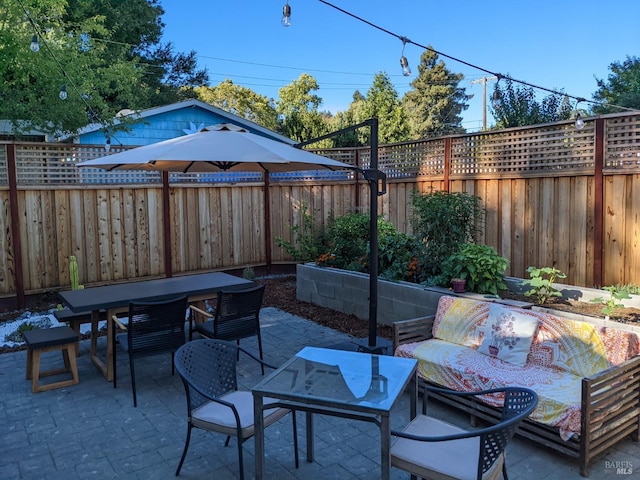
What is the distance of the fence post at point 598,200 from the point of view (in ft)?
19.2

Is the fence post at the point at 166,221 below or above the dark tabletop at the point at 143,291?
above

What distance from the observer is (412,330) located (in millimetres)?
4359

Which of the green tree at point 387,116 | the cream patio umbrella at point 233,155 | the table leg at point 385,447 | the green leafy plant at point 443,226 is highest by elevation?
the green tree at point 387,116

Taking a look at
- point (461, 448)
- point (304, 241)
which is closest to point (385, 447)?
point (461, 448)

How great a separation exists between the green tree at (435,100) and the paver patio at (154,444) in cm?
2967

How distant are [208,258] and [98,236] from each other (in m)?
1.88

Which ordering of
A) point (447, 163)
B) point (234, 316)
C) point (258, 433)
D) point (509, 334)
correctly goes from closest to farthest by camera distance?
point (258, 433), point (509, 334), point (234, 316), point (447, 163)

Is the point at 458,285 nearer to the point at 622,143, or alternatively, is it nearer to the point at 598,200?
the point at 598,200

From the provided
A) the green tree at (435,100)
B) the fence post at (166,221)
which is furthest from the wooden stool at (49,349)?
the green tree at (435,100)

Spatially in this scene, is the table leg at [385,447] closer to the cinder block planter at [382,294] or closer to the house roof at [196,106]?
the cinder block planter at [382,294]

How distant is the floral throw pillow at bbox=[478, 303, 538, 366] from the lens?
3.79 meters

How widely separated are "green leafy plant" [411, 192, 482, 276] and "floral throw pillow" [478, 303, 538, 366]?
5.68 ft

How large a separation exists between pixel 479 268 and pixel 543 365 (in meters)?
1.56

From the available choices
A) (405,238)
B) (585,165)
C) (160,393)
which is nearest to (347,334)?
(405,238)
